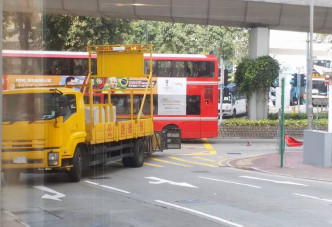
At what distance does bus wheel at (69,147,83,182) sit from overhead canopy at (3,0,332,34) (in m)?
3.51

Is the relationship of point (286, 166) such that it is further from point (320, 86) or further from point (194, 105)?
point (320, 86)

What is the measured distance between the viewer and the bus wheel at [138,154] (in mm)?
14887

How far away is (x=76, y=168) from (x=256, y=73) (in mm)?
14353

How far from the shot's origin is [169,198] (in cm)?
972

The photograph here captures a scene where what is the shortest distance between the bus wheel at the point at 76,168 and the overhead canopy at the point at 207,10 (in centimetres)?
351

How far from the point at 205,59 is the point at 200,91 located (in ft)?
8.18

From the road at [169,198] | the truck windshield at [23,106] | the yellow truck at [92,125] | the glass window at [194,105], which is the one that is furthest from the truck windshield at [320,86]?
the truck windshield at [23,106]

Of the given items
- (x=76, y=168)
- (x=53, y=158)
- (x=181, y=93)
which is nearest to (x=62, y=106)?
Result: (x=53, y=158)

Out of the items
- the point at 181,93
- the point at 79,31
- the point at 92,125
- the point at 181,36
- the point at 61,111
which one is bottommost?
the point at 92,125

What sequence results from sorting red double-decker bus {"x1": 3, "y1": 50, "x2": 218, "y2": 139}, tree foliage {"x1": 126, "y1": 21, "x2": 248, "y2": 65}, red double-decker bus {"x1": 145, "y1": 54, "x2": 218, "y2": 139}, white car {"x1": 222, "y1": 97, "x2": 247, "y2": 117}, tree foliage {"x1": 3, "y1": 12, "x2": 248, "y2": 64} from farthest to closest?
white car {"x1": 222, "y1": 97, "x2": 247, "y2": 117}, red double-decker bus {"x1": 145, "y1": 54, "x2": 218, "y2": 139}, red double-decker bus {"x1": 3, "y1": 50, "x2": 218, "y2": 139}, tree foliage {"x1": 126, "y1": 21, "x2": 248, "y2": 65}, tree foliage {"x1": 3, "y1": 12, "x2": 248, "y2": 64}

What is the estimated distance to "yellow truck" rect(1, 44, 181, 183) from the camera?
→ 9141mm

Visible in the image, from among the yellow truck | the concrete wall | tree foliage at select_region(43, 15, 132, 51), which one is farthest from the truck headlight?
the concrete wall

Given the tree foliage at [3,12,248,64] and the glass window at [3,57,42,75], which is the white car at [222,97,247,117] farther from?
the glass window at [3,57,42,75]

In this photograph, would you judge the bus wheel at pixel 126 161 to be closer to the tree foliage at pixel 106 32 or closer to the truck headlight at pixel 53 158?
the tree foliage at pixel 106 32
